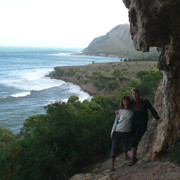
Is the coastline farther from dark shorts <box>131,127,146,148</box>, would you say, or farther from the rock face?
dark shorts <box>131,127,146,148</box>

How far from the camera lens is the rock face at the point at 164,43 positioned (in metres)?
6.01

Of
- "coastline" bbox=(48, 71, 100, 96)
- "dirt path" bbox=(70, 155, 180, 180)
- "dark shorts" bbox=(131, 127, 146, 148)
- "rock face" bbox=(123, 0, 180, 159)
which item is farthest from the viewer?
"coastline" bbox=(48, 71, 100, 96)

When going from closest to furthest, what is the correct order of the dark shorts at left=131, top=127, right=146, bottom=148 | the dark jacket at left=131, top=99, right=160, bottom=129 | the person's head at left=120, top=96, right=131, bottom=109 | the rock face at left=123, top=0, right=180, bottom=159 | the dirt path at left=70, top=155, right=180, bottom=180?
1. the rock face at left=123, top=0, right=180, bottom=159
2. the dirt path at left=70, top=155, right=180, bottom=180
3. the dark jacket at left=131, top=99, right=160, bottom=129
4. the person's head at left=120, top=96, right=131, bottom=109
5. the dark shorts at left=131, top=127, right=146, bottom=148

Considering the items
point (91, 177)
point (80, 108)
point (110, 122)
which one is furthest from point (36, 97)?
point (91, 177)

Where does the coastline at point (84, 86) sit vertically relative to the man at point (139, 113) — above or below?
below

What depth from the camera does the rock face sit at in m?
6.01

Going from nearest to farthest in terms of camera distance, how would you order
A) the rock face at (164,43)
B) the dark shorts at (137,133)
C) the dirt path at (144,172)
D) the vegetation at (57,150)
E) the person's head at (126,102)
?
the rock face at (164,43)
the dirt path at (144,172)
the person's head at (126,102)
the dark shorts at (137,133)
the vegetation at (57,150)

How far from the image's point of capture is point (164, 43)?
6.85m

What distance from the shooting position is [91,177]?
7.99m

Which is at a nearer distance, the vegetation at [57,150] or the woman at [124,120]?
the woman at [124,120]

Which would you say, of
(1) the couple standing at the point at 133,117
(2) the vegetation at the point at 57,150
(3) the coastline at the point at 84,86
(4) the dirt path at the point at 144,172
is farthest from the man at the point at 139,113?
(3) the coastline at the point at 84,86

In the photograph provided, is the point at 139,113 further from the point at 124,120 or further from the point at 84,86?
the point at 84,86

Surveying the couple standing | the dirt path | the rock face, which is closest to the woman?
the couple standing

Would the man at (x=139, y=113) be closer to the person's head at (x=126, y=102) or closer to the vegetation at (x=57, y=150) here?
the person's head at (x=126, y=102)
